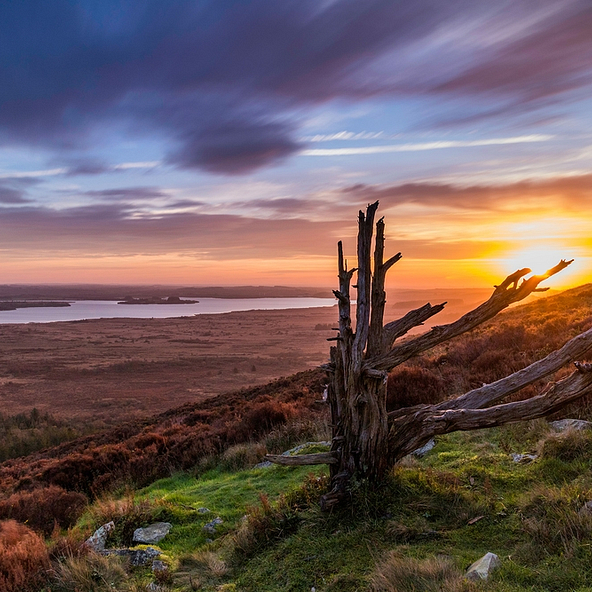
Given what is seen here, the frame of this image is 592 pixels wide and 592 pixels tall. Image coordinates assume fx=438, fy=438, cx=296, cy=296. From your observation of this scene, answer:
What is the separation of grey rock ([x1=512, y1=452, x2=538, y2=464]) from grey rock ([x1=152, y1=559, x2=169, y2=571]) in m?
5.25

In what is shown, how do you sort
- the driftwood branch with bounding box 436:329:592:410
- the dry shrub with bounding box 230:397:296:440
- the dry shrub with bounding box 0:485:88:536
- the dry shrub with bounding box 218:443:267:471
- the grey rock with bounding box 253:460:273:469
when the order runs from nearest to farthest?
the driftwood branch with bounding box 436:329:592:410 → the dry shrub with bounding box 0:485:88:536 → the grey rock with bounding box 253:460:273:469 → the dry shrub with bounding box 218:443:267:471 → the dry shrub with bounding box 230:397:296:440

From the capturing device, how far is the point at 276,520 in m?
5.77

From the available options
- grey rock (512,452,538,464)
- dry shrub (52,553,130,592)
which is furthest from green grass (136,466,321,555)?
grey rock (512,452,538,464)

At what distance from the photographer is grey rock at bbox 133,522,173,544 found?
21.6 ft

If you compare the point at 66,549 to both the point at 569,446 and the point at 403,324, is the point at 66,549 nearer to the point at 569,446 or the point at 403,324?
the point at 403,324

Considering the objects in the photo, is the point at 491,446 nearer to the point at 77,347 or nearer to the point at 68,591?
the point at 68,591

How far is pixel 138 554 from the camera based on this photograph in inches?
233

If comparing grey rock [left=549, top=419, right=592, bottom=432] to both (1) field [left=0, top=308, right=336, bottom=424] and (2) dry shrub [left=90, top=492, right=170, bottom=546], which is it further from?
(1) field [left=0, top=308, right=336, bottom=424]

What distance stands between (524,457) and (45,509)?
32.3 feet

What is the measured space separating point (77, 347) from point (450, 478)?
82.0m

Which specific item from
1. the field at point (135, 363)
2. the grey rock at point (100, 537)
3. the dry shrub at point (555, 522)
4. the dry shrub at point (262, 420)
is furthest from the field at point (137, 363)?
the dry shrub at point (555, 522)

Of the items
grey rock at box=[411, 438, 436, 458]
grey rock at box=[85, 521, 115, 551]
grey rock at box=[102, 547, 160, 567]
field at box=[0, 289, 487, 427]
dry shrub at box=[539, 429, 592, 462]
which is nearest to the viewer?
grey rock at box=[102, 547, 160, 567]

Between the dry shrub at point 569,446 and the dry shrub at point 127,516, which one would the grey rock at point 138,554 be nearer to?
Result: the dry shrub at point 127,516

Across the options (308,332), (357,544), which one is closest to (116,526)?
(357,544)
